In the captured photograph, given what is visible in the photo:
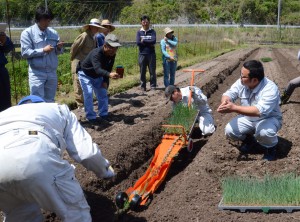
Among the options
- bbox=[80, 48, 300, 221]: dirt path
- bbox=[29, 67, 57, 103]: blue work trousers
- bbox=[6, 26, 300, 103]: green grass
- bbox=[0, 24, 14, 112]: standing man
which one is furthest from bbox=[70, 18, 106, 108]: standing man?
bbox=[0, 24, 14, 112]: standing man

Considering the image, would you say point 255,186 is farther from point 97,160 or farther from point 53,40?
point 53,40

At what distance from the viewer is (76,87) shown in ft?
28.2

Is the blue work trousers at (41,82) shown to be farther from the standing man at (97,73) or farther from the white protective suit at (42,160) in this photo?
the white protective suit at (42,160)

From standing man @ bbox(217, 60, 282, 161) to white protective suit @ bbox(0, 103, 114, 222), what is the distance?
2.27 meters

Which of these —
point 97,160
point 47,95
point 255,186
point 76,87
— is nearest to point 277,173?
point 255,186

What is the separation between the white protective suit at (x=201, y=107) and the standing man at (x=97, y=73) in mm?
1153

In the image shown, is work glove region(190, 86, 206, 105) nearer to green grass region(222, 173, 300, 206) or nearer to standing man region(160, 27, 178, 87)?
green grass region(222, 173, 300, 206)

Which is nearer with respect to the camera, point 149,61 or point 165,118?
point 165,118

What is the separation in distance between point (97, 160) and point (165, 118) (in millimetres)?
4171

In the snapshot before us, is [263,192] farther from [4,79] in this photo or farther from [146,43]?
[146,43]

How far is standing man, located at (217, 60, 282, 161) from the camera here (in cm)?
513

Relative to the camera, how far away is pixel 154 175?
4.82 meters

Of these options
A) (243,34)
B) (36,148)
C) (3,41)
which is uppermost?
(3,41)

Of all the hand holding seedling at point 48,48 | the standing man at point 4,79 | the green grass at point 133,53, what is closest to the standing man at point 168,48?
the green grass at point 133,53
